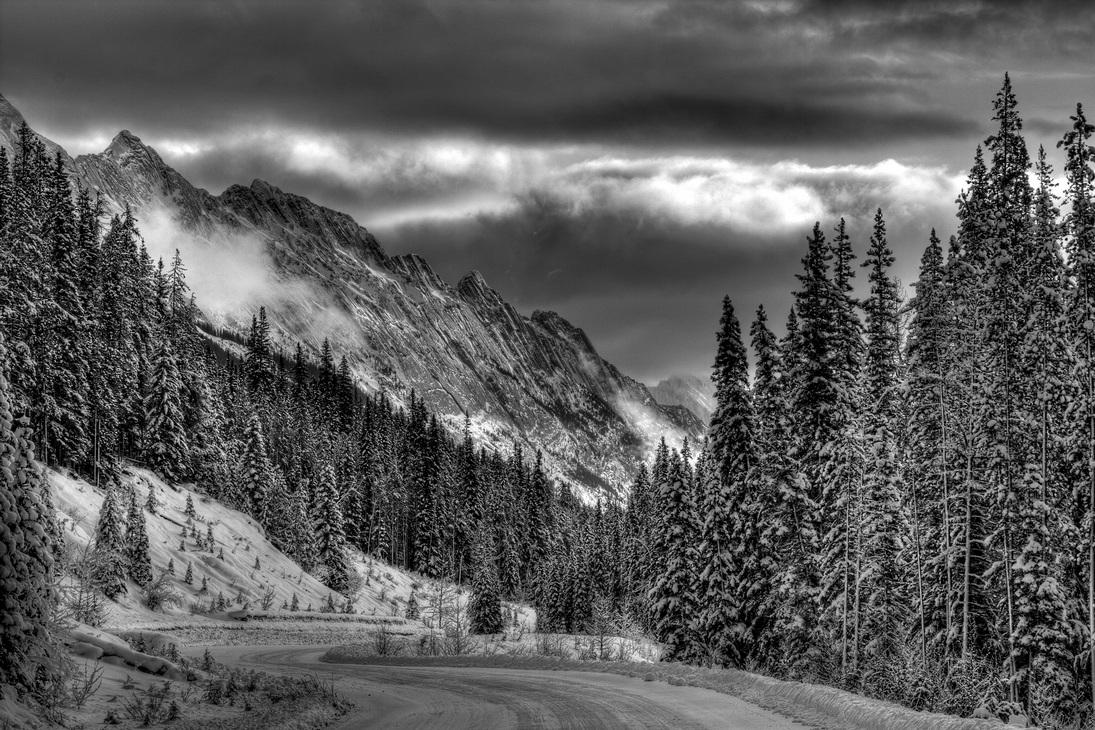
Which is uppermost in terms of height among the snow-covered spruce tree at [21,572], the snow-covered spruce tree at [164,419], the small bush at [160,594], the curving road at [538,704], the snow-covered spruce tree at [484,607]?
the snow-covered spruce tree at [164,419]

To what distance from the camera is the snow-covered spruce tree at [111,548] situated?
42.5 meters

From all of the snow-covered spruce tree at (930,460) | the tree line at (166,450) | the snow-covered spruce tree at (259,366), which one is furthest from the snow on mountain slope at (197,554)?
the snow-covered spruce tree at (259,366)

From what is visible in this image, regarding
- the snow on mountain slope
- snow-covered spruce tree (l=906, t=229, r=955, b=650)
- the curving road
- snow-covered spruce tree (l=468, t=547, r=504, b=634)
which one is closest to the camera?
the curving road

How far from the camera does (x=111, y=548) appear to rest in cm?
4412

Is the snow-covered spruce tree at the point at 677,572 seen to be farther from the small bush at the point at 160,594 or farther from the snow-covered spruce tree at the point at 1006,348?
the small bush at the point at 160,594

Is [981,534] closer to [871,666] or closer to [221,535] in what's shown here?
[871,666]

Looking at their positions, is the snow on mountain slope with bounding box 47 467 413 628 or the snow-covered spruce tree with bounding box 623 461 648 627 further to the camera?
the snow-covered spruce tree with bounding box 623 461 648 627

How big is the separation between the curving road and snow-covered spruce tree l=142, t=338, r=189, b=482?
49.9 m

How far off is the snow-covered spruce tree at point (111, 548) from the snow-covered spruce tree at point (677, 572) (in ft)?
92.2

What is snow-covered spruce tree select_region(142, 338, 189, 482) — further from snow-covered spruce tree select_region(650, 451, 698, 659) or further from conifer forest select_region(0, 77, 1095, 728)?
snow-covered spruce tree select_region(650, 451, 698, 659)

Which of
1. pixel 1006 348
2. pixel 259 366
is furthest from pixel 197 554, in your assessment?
pixel 259 366

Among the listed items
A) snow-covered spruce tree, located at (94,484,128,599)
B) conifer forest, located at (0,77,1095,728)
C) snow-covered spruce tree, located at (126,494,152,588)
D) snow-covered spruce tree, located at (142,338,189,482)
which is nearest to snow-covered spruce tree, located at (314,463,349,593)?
snow-covered spruce tree, located at (142,338,189,482)

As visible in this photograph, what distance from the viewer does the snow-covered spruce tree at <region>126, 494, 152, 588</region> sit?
48.9 meters

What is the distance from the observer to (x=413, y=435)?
13625cm
